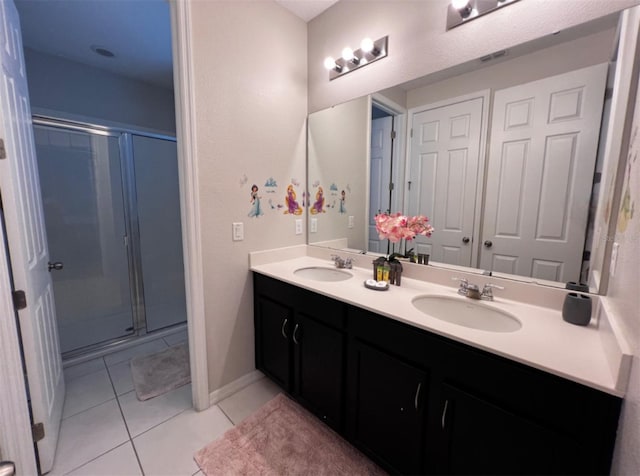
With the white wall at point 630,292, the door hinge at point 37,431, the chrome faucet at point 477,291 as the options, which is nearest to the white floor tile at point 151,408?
the door hinge at point 37,431

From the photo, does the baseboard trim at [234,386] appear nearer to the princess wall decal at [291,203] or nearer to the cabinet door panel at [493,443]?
the princess wall decal at [291,203]

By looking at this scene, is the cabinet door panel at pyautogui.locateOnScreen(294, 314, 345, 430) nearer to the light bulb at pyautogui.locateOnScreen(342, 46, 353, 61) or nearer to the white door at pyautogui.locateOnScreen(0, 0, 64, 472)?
the white door at pyautogui.locateOnScreen(0, 0, 64, 472)

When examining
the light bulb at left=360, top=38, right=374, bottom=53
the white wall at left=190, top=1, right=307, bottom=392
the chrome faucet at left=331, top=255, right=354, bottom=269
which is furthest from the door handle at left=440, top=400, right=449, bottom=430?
the light bulb at left=360, top=38, right=374, bottom=53

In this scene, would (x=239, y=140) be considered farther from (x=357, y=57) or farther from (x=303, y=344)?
(x=303, y=344)

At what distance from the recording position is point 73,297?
2.38 metres

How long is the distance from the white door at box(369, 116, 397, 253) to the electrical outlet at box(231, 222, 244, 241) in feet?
2.94

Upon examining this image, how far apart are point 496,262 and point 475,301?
25 cm

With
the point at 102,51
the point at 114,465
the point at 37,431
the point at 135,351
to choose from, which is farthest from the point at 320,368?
the point at 102,51

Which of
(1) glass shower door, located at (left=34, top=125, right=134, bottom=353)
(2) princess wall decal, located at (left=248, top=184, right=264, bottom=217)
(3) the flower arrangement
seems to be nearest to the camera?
(3) the flower arrangement

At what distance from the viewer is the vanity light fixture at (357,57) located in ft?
5.45

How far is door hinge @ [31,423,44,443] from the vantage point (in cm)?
126

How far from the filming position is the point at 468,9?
1.32m

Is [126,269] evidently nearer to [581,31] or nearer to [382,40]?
[382,40]

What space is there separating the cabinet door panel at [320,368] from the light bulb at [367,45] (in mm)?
1697
